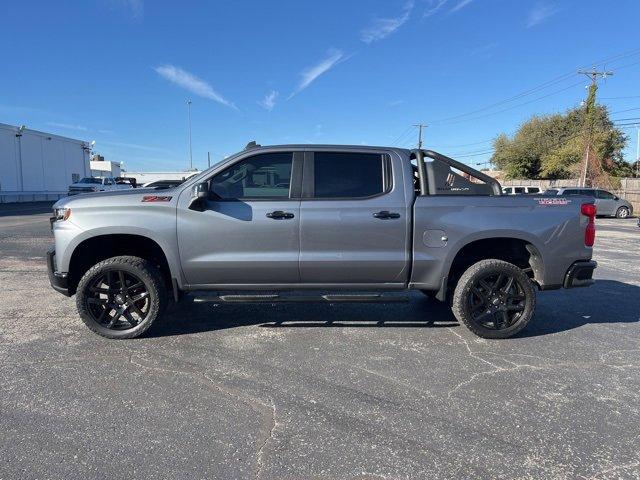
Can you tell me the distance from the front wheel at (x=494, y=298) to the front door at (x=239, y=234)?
1.75 m

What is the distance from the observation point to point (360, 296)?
4730mm

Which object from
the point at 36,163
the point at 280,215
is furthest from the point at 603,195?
the point at 36,163

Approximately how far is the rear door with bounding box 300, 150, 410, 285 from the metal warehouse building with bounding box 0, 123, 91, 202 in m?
38.3

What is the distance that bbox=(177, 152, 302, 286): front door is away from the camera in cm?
458

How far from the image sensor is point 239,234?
459 centimetres

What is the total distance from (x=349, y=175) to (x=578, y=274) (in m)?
2.59

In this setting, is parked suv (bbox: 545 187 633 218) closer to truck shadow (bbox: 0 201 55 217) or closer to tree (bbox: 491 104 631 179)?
tree (bbox: 491 104 631 179)

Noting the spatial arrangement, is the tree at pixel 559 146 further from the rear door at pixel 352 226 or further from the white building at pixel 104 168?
the white building at pixel 104 168

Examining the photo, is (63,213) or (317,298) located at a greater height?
(63,213)

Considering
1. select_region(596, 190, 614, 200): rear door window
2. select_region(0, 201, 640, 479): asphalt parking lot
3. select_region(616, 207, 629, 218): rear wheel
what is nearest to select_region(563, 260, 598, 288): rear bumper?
select_region(0, 201, 640, 479): asphalt parking lot

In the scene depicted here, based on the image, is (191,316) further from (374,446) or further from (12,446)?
(374,446)

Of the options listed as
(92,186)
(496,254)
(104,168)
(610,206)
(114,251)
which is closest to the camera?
(114,251)

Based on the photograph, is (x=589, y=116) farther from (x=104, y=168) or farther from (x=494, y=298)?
(x=104, y=168)

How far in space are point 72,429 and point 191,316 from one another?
255cm
